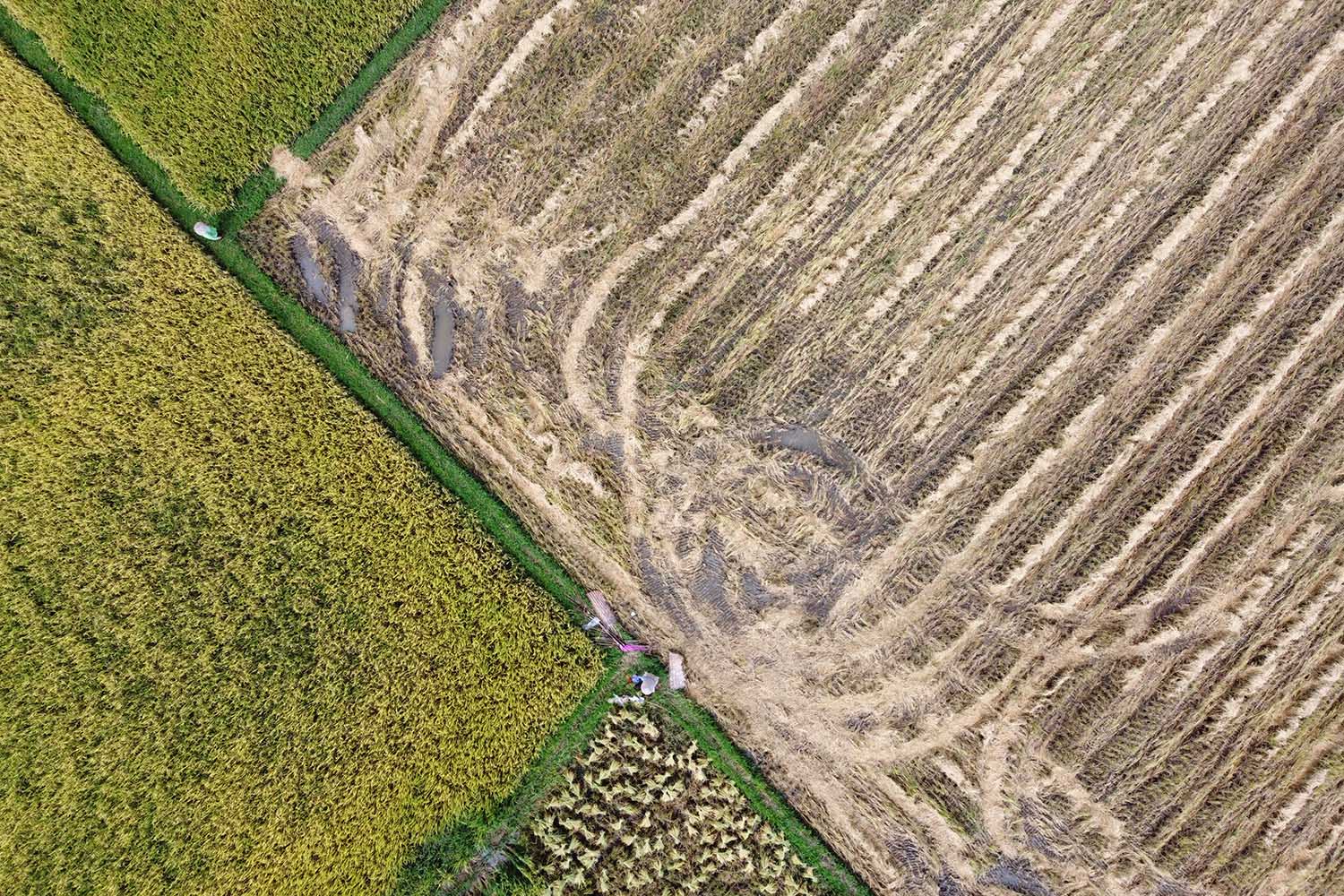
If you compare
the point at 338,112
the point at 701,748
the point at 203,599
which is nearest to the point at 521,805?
the point at 701,748

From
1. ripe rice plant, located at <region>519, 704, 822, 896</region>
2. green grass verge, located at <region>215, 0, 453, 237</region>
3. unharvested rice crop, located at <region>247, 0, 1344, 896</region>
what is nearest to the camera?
unharvested rice crop, located at <region>247, 0, 1344, 896</region>

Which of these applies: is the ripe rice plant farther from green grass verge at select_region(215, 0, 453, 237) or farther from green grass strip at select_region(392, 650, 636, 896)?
green grass verge at select_region(215, 0, 453, 237)

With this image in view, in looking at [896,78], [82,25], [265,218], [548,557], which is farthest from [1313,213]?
[82,25]

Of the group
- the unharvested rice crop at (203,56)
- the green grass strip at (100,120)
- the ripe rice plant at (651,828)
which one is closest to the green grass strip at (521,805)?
the ripe rice plant at (651,828)

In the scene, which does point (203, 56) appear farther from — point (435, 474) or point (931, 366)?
point (931, 366)

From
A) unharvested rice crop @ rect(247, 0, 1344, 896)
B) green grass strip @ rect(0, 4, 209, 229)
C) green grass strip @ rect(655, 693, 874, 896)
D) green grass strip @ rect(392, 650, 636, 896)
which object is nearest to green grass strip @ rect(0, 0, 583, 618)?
green grass strip @ rect(0, 4, 209, 229)
